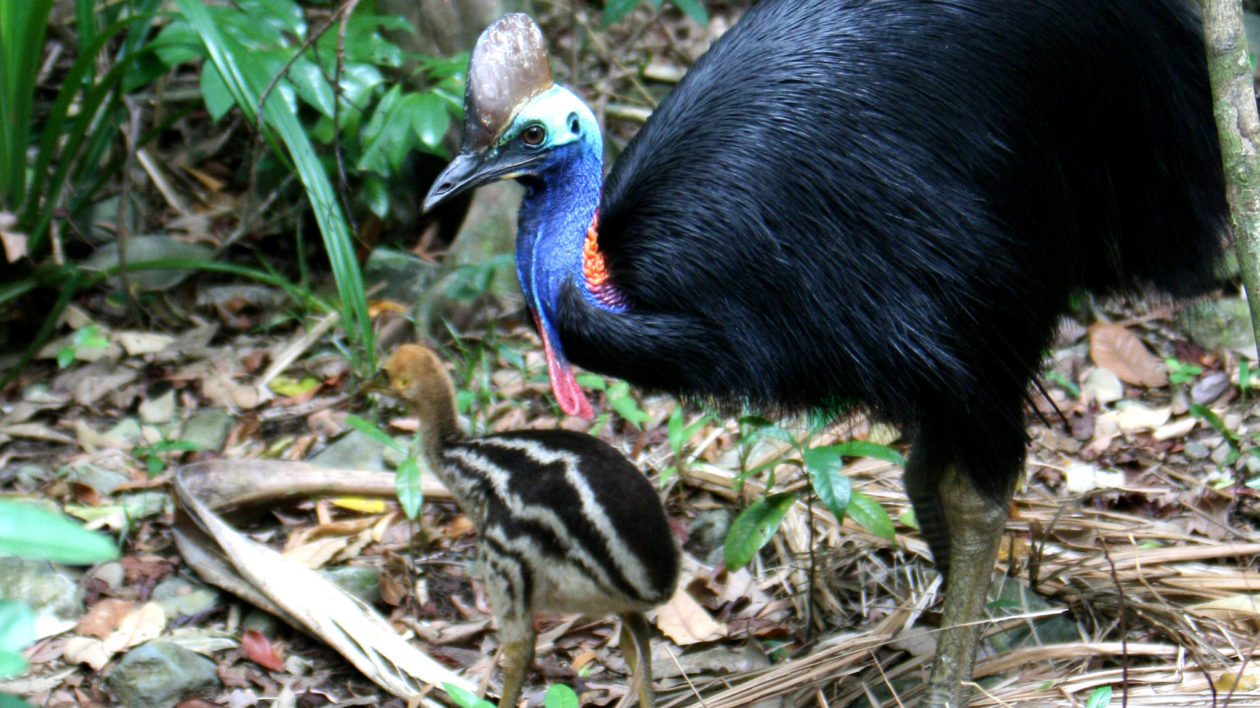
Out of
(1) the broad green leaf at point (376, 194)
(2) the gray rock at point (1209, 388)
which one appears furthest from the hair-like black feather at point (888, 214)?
(1) the broad green leaf at point (376, 194)

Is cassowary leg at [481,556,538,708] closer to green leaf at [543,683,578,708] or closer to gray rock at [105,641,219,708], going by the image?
green leaf at [543,683,578,708]

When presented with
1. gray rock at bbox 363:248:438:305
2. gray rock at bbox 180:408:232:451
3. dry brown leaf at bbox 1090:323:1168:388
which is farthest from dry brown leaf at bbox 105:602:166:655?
dry brown leaf at bbox 1090:323:1168:388

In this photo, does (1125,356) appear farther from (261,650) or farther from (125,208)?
(125,208)

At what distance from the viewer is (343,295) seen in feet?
10.5

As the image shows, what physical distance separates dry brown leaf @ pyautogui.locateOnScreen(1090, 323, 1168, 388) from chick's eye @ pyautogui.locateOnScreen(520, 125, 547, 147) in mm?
2215

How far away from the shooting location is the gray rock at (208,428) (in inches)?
146

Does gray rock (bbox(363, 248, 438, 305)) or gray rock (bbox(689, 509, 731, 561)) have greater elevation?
gray rock (bbox(363, 248, 438, 305))

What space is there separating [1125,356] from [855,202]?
2000mm

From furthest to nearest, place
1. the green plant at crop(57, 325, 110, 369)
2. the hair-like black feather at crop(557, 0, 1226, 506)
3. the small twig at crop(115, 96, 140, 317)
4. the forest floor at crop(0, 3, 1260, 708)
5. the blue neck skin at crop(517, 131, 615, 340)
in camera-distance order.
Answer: the small twig at crop(115, 96, 140, 317) → the green plant at crop(57, 325, 110, 369) → the forest floor at crop(0, 3, 1260, 708) → the blue neck skin at crop(517, 131, 615, 340) → the hair-like black feather at crop(557, 0, 1226, 506)

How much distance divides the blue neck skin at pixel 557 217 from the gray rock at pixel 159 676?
112 cm

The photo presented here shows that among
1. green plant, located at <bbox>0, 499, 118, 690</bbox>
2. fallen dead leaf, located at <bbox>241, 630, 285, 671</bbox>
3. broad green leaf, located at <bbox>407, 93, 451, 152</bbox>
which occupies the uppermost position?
green plant, located at <bbox>0, 499, 118, 690</bbox>

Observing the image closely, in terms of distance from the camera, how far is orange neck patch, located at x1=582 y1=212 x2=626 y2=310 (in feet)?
7.45

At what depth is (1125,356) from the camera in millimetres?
3861

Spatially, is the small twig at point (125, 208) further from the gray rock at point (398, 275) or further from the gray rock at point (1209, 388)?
the gray rock at point (1209, 388)
